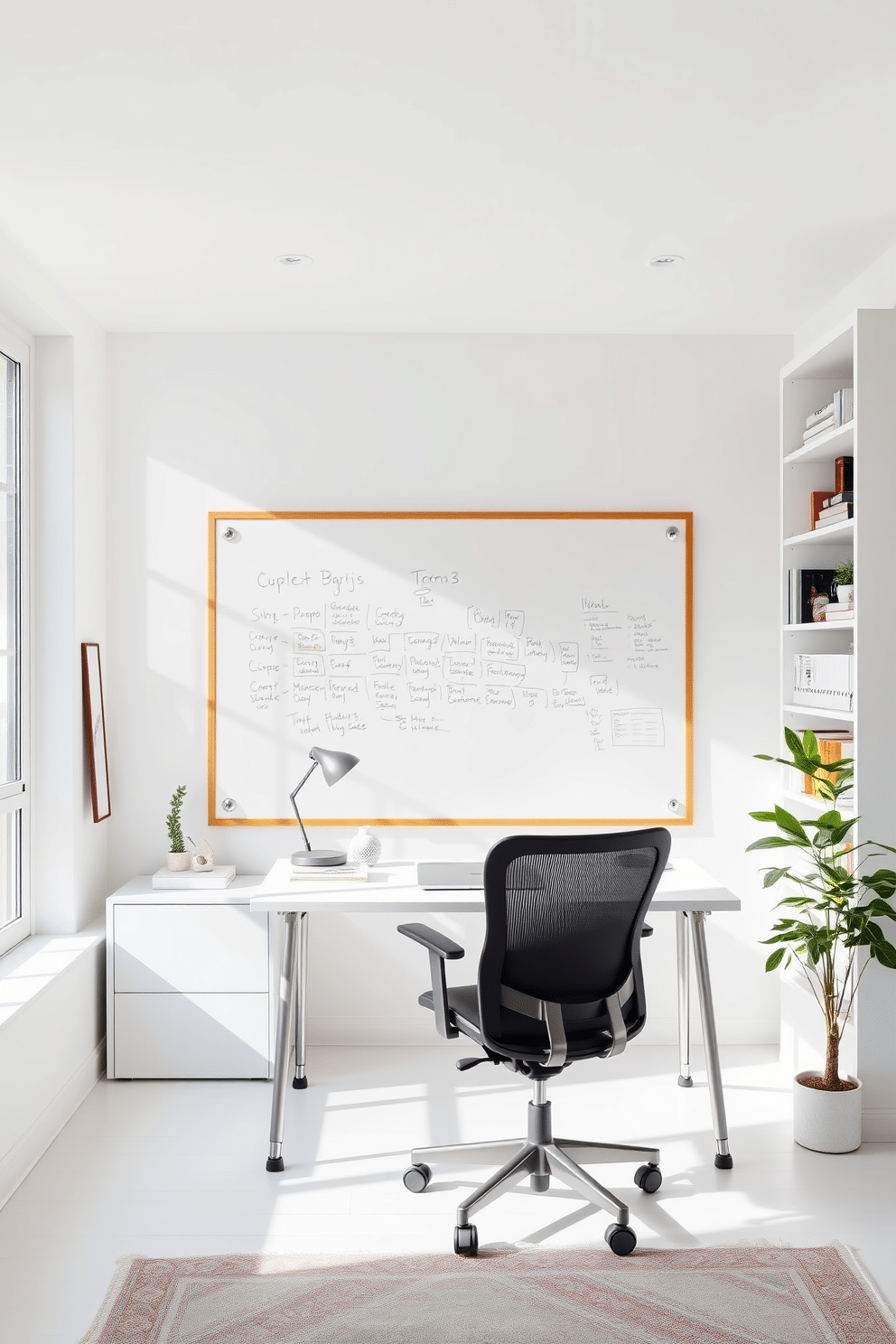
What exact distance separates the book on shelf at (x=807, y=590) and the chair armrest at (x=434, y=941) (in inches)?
68.6

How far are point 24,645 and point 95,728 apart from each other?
0.38m

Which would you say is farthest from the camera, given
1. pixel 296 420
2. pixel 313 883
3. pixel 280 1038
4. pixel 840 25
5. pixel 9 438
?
pixel 296 420

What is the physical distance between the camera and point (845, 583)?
3.39 m

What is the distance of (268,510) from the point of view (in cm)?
395

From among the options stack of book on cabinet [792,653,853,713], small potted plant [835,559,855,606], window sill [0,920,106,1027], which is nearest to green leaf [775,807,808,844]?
stack of book on cabinet [792,653,853,713]

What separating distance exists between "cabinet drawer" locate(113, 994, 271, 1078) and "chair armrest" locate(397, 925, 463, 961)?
0.98 meters

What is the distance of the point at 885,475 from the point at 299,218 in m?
1.81

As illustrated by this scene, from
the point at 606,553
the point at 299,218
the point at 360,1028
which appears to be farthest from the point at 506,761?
the point at 299,218

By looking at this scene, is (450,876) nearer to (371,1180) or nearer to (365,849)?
(365,849)

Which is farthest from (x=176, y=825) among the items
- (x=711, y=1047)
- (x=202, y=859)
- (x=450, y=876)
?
(x=711, y=1047)

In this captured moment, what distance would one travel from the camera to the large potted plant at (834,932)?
3029mm

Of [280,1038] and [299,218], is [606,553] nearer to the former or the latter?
[299,218]

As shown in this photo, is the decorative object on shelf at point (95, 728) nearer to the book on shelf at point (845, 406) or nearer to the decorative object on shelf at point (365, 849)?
the decorative object on shelf at point (365, 849)

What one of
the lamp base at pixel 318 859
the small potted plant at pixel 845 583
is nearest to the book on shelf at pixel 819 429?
the small potted plant at pixel 845 583
